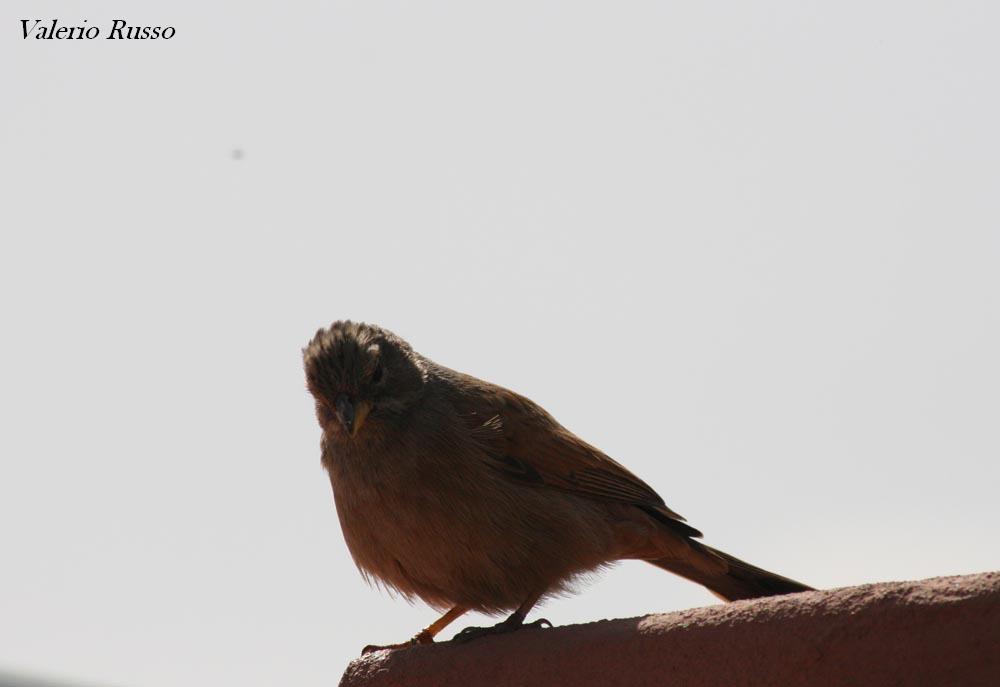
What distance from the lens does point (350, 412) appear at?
5.03 meters

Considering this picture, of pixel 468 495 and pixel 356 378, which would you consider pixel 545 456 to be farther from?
pixel 356 378

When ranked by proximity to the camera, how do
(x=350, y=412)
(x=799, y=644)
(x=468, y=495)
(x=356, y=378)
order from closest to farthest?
(x=799, y=644), (x=468, y=495), (x=350, y=412), (x=356, y=378)

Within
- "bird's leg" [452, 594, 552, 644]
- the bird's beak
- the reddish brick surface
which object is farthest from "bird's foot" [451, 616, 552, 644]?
the bird's beak

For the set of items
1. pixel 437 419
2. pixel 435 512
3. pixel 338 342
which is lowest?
pixel 435 512

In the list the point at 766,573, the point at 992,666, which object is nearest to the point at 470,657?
the point at 992,666

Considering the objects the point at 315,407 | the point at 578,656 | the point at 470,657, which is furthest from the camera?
the point at 315,407

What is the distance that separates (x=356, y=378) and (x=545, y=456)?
2.77 ft

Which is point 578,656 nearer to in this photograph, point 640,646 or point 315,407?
point 640,646

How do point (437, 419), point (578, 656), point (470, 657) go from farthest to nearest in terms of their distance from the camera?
1. point (437, 419)
2. point (470, 657)
3. point (578, 656)

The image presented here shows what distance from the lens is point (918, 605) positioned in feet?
8.06

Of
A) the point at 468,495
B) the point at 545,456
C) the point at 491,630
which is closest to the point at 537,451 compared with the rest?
the point at 545,456

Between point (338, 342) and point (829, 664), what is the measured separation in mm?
3145

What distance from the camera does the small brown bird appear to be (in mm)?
4629

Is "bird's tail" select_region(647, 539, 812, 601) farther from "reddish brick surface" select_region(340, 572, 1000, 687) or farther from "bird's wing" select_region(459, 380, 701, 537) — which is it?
"reddish brick surface" select_region(340, 572, 1000, 687)
